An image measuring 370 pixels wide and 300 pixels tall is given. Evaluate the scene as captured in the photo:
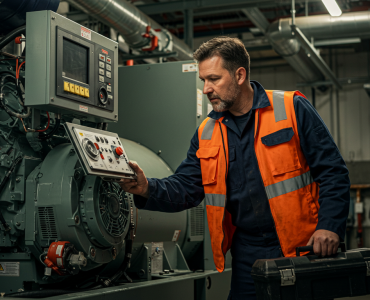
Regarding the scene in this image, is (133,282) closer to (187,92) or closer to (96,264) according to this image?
(96,264)

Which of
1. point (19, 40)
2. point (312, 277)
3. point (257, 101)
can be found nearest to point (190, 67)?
point (257, 101)

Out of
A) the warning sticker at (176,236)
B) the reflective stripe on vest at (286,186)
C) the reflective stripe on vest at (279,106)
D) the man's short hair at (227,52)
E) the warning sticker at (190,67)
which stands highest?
the warning sticker at (190,67)

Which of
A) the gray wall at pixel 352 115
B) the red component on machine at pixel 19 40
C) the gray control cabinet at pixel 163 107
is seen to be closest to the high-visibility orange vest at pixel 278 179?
the red component on machine at pixel 19 40

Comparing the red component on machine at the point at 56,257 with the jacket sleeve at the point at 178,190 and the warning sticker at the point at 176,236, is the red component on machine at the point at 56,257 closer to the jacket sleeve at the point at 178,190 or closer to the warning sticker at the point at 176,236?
the jacket sleeve at the point at 178,190

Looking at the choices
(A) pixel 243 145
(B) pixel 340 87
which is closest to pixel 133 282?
(A) pixel 243 145

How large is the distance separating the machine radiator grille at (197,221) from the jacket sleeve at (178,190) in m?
0.96

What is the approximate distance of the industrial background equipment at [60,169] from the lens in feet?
6.84


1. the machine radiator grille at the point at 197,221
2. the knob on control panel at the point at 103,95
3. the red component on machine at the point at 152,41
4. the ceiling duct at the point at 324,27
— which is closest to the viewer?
the knob on control panel at the point at 103,95

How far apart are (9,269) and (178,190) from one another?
890 mm

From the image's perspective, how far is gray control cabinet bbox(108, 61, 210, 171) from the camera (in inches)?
138

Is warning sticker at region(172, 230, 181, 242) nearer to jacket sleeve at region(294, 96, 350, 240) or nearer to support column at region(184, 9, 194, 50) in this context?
jacket sleeve at region(294, 96, 350, 240)

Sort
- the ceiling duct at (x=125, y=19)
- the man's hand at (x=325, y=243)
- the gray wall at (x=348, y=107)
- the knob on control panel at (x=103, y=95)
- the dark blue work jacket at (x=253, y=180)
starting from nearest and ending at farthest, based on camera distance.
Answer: the man's hand at (x=325, y=243) → the dark blue work jacket at (x=253, y=180) → the knob on control panel at (x=103, y=95) → the ceiling duct at (x=125, y=19) → the gray wall at (x=348, y=107)

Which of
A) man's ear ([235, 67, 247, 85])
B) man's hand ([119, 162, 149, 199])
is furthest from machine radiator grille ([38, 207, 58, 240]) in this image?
man's ear ([235, 67, 247, 85])

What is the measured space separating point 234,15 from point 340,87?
2.68 m
